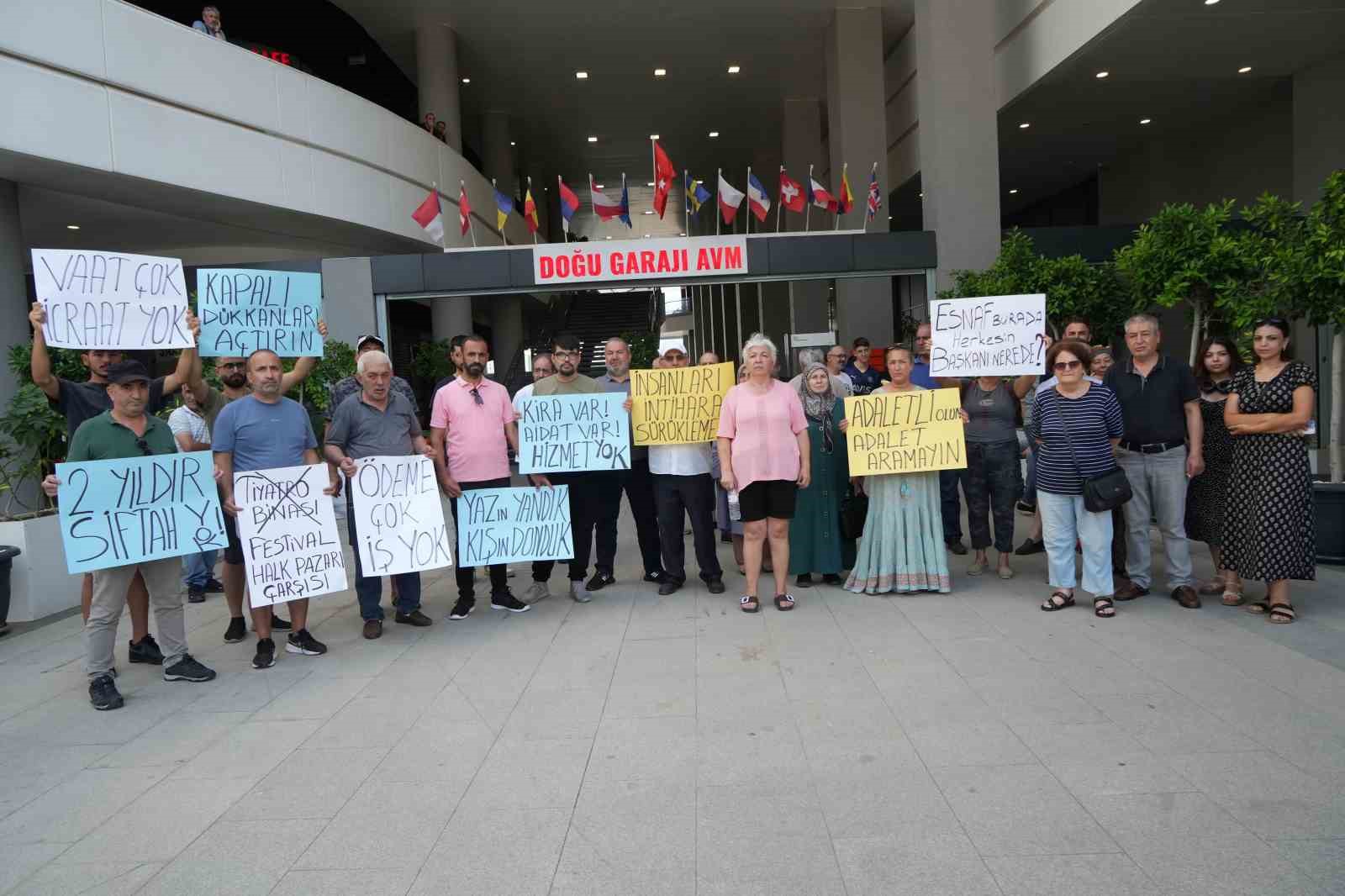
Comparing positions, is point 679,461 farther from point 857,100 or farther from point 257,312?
point 857,100

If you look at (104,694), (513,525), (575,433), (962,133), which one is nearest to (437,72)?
(962,133)

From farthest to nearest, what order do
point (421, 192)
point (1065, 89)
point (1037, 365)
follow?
point (421, 192), point (1065, 89), point (1037, 365)

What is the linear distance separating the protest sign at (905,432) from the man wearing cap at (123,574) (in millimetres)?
4370

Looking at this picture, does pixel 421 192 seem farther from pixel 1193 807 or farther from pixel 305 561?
pixel 1193 807

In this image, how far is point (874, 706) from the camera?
413cm

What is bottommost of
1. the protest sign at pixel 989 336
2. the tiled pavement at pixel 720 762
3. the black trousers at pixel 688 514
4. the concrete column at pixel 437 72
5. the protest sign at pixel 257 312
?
the tiled pavement at pixel 720 762

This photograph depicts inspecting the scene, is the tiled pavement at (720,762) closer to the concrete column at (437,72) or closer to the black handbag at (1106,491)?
the black handbag at (1106,491)

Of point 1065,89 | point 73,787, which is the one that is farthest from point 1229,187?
point 73,787

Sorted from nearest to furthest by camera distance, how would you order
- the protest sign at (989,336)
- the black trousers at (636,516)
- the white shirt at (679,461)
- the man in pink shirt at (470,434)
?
the man in pink shirt at (470,434)
the protest sign at (989,336)
the white shirt at (679,461)
the black trousers at (636,516)

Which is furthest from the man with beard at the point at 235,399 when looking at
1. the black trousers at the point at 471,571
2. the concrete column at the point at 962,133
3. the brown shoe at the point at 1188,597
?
the concrete column at the point at 962,133

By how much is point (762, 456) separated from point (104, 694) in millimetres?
4047

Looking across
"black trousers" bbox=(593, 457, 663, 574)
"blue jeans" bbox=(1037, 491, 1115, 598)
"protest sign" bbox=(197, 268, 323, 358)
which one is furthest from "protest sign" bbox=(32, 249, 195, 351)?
"blue jeans" bbox=(1037, 491, 1115, 598)

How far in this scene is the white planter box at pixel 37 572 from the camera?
22.3 ft

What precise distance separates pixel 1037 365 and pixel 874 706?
3.34 metres
